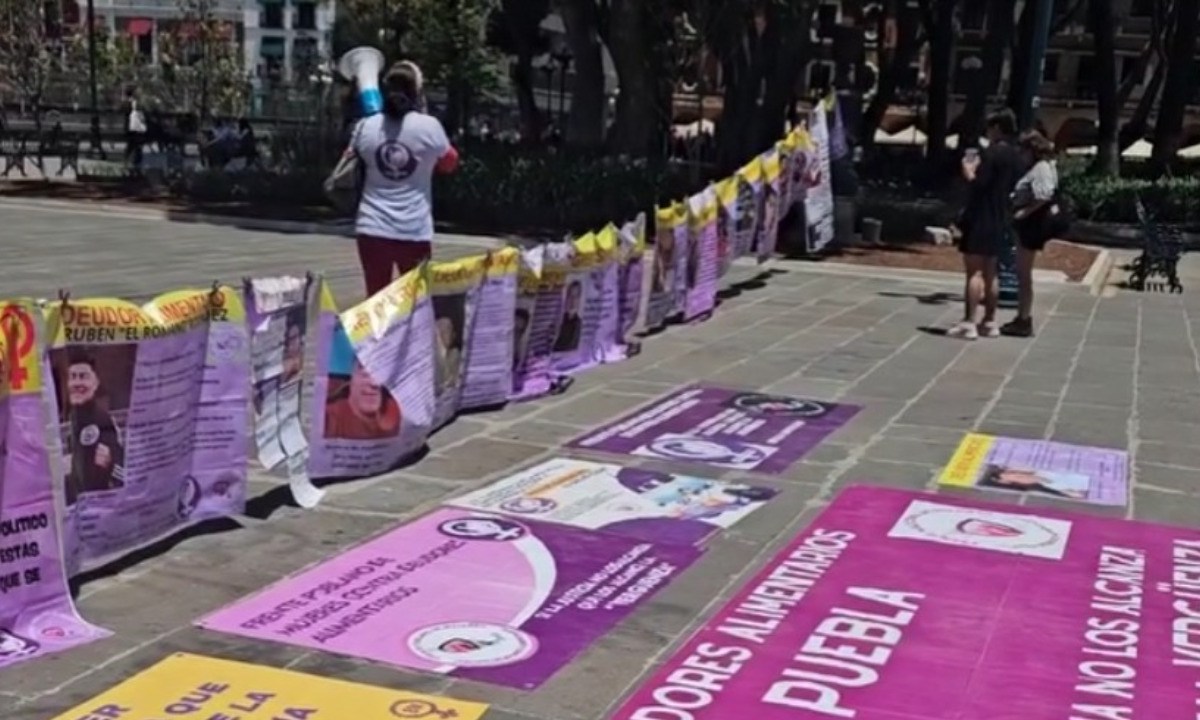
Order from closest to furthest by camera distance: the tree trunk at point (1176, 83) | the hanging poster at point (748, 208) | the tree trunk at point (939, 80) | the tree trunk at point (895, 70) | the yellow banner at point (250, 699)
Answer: the yellow banner at point (250, 699) < the hanging poster at point (748, 208) < the tree trunk at point (1176, 83) < the tree trunk at point (939, 80) < the tree trunk at point (895, 70)

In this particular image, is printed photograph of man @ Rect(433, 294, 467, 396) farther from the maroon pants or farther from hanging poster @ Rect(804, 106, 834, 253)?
hanging poster @ Rect(804, 106, 834, 253)

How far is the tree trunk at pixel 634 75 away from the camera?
21.0 m

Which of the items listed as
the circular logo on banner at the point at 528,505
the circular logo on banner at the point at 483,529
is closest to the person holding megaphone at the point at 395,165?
the circular logo on banner at the point at 528,505

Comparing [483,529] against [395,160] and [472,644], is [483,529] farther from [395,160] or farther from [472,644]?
[395,160]

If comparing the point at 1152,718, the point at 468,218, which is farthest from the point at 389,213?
the point at 468,218

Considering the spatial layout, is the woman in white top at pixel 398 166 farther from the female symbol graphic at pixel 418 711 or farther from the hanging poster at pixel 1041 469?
the female symbol graphic at pixel 418 711

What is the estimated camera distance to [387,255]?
7.57m

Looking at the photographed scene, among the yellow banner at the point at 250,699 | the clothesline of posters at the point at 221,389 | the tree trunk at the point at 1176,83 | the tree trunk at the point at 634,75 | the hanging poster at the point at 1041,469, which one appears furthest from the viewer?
the tree trunk at the point at 1176,83

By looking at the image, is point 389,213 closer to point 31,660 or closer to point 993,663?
point 31,660

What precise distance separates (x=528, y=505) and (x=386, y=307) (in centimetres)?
111

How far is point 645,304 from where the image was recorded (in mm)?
10945

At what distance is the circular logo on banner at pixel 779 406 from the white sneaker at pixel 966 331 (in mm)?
3297

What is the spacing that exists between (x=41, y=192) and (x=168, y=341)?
21.6 m

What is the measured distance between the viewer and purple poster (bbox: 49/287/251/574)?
4469 mm
